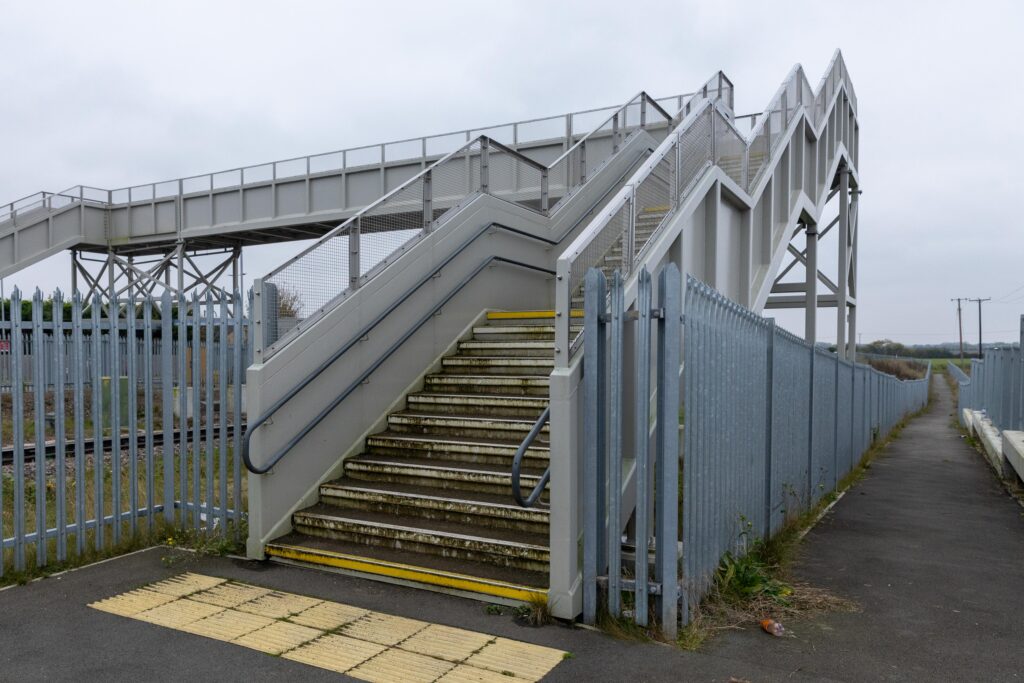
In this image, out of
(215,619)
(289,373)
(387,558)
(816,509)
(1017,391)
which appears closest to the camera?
(215,619)

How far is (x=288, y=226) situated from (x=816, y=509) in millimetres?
20492

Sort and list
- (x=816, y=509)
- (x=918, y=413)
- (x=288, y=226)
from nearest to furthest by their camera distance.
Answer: (x=816, y=509) < (x=288, y=226) < (x=918, y=413)

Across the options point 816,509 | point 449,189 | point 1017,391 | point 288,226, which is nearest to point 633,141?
point 449,189

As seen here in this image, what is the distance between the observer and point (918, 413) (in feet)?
126

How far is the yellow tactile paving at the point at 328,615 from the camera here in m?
4.83

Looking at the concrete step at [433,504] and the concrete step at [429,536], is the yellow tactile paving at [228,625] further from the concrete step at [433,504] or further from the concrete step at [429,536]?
the concrete step at [433,504]

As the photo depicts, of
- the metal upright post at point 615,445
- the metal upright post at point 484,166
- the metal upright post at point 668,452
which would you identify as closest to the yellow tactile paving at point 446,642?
the metal upright post at point 615,445

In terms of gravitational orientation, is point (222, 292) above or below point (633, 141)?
below

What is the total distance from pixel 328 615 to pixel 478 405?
2754 millimetres

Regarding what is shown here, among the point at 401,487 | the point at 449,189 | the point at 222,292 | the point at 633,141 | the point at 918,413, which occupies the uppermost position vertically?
the point at 633,141

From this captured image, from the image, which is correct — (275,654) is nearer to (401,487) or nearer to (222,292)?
(401,487)

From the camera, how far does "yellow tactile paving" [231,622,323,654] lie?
446 cm

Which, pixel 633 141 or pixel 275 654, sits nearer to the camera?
→ pixel 275 654

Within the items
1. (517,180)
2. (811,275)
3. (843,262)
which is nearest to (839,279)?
(843,262)
